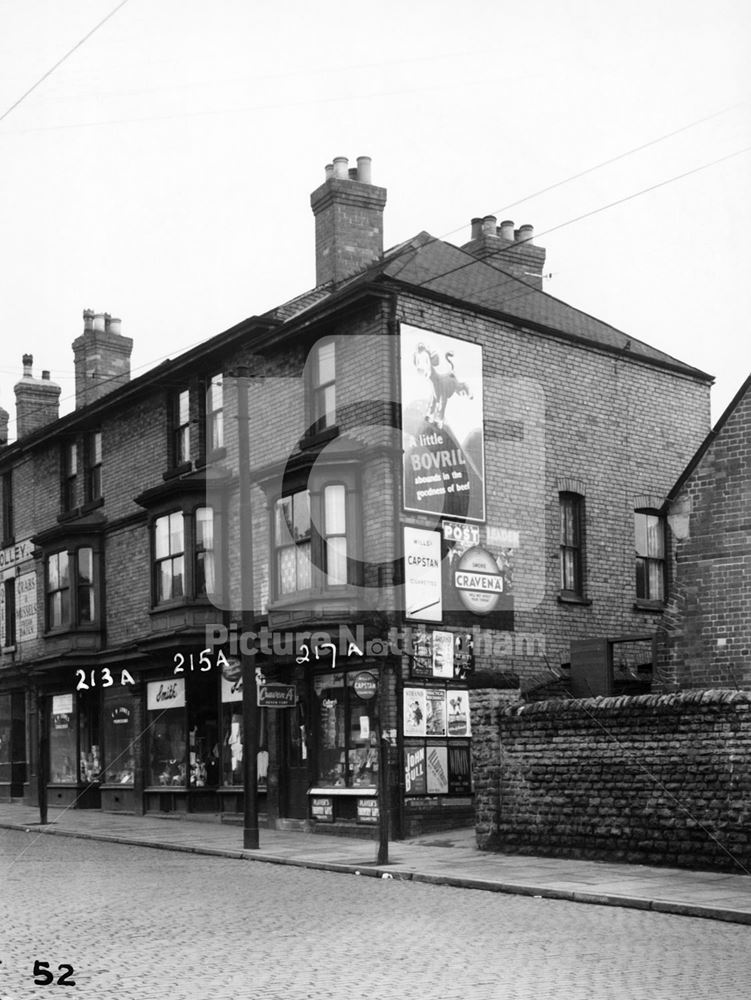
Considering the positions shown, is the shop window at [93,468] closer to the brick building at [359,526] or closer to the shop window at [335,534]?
the brick building at [359,526]

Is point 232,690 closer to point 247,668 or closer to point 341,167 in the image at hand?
point 247,668

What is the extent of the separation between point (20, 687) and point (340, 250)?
1565cm

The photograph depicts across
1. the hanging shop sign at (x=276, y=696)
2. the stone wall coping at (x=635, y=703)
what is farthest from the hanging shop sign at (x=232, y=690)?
the stone wall coping at (x=635, y=703)

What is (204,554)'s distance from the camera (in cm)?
2662

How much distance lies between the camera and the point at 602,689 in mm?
20453

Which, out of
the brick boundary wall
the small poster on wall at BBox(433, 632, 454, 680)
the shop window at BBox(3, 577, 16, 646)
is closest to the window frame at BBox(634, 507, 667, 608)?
the small poster on wall at BBox(433, 632, 454, 680)

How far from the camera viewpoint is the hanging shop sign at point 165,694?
90.3 ft

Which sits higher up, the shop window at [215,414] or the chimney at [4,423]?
the chimney at [4,423]

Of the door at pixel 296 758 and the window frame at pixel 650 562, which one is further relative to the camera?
the window frame at pixel 650 562

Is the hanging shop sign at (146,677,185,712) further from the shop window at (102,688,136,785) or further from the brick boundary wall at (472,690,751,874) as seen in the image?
the brick boundary wall at (472,690,751,874)

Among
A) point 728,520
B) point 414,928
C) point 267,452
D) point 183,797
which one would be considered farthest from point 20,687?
point 414,928

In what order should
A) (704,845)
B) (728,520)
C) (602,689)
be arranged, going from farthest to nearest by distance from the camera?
1. (602,689)
2. (728,520)
3. (704,845)

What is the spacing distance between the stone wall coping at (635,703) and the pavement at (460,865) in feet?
6.53

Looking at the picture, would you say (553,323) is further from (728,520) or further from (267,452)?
(728,520)
